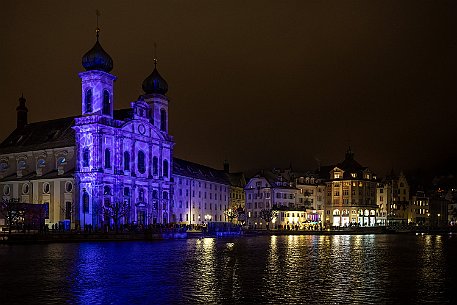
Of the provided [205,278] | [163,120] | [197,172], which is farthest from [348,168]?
[205,278]

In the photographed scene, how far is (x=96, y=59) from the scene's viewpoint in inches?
3807

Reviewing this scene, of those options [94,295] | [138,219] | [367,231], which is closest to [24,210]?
[138,219]

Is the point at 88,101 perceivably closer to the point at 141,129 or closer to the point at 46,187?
the point at 141,129

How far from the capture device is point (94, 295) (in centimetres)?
2564

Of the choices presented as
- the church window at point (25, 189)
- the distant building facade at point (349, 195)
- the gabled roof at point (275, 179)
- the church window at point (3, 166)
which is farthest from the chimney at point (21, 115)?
the distant building facade at point (349, 195)

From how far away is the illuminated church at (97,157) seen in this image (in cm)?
9438

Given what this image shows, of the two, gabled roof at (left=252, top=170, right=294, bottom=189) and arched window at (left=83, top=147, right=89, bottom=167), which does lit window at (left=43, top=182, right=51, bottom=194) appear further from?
gabled roof at (left=252, top=170, right=294, bottom=189)

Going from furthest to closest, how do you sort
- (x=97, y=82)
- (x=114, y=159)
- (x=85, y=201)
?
(x=114, y=159) → (x=97, y=82) → (x=85, y=201)

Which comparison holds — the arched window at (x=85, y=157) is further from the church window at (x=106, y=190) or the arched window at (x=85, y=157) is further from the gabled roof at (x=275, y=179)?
the gabled roof at (x=275, y=179)

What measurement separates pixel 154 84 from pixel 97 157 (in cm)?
2486

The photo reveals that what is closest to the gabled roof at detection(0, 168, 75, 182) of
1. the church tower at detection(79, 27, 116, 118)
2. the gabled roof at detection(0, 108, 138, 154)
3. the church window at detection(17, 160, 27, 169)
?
the church window at detection(17, 160, 27, 169)

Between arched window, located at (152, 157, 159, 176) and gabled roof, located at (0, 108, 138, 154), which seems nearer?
gabled roof, located at (0, 108, 138, 154)

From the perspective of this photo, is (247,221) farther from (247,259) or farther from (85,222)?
(247,259)

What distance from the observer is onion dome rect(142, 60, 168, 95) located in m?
114
